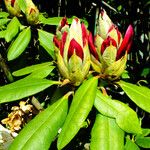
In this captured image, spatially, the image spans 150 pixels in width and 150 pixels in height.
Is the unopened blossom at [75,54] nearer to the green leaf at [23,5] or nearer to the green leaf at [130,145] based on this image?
the green leaf at [130,145]

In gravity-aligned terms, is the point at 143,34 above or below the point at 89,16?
below

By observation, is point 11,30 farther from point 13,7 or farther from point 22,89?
point 22,89

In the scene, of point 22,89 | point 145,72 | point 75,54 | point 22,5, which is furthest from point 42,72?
point 145,72

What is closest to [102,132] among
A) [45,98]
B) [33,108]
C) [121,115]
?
[121,115]

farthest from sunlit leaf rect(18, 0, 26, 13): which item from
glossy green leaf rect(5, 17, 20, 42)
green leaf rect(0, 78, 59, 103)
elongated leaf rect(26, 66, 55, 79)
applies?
green leaf rect(0, 78, 59, 103)

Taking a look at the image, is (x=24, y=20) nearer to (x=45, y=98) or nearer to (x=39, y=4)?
(x=45, y=98)

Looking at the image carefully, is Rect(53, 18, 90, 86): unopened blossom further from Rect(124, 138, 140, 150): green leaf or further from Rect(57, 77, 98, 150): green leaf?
Rect(124, 138, 140, 150): green leaf
